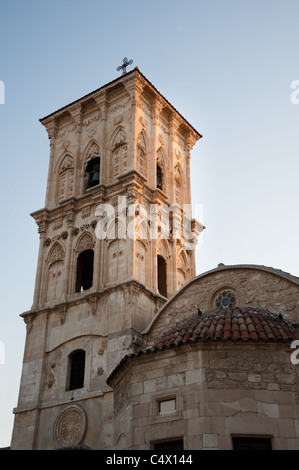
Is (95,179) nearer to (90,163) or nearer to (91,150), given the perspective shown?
(90,163)

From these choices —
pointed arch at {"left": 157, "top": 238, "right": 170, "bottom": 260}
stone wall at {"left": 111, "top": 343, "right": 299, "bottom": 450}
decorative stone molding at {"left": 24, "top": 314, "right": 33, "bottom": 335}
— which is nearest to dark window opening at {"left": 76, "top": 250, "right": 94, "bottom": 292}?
decorative stone molding at {"left": 24, "top": 314, "right": 33, "bottom": 335}

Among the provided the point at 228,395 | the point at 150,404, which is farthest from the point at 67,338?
the point at 228,395

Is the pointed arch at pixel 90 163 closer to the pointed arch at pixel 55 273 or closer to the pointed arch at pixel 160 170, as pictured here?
the pointed arch at pixel 160 170

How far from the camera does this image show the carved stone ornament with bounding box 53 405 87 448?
18.5 meters

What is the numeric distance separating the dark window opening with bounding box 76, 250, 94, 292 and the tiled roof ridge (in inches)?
315

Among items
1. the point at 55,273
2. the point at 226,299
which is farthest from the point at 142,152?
the point at 226,299

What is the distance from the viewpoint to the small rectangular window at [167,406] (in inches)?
505

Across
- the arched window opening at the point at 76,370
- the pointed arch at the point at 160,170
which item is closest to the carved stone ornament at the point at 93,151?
the pointed arch at the point at 160,170

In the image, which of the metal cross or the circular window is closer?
the circular window

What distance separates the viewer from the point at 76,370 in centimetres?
2027

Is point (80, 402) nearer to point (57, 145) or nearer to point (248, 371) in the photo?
point (248, 371)

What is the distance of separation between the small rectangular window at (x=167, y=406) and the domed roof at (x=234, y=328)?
1238mm

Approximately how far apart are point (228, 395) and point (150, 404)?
1.92 metres

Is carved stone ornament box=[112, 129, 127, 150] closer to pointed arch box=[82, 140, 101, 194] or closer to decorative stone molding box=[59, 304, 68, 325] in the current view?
pointed arch box=[82, 140, 101, 194]
